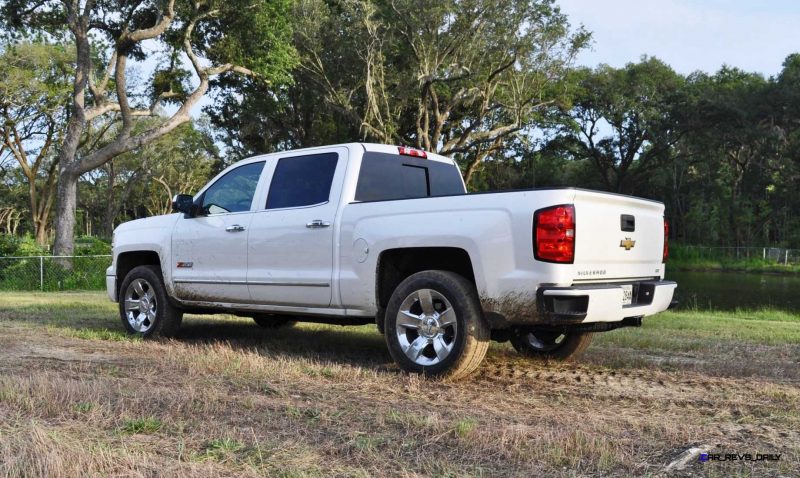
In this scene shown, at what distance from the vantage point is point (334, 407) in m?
4.58

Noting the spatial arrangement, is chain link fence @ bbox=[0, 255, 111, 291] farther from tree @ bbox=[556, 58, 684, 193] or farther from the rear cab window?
tree @ bbox=[556, 58, 684, 193]

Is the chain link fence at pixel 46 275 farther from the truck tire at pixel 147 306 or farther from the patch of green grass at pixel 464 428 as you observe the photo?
the patch of green grass at pixel 464 428

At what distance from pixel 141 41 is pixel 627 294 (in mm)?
19352

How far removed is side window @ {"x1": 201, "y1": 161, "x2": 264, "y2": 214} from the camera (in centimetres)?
730

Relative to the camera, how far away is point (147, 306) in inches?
320

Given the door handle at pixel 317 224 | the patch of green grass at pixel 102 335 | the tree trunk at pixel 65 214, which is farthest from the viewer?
the tree trunk at pixel 65 214

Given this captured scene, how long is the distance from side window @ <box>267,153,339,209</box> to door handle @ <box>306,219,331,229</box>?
0.78 ft

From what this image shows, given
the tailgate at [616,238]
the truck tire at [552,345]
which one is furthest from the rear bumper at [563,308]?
the truck tire at [552,345]

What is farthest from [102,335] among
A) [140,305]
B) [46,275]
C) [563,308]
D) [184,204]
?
[46,275]

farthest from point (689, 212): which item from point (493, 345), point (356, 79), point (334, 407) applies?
point (334, 407)

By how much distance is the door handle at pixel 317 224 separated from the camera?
6371 mm

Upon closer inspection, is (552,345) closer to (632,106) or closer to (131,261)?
(131,261)

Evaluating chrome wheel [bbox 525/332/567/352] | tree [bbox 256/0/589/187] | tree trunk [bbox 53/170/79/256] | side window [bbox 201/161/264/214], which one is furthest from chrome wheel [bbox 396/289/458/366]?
tree [bbox 256/0/589/187]

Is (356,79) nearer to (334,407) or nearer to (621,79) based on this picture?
(621,79)
